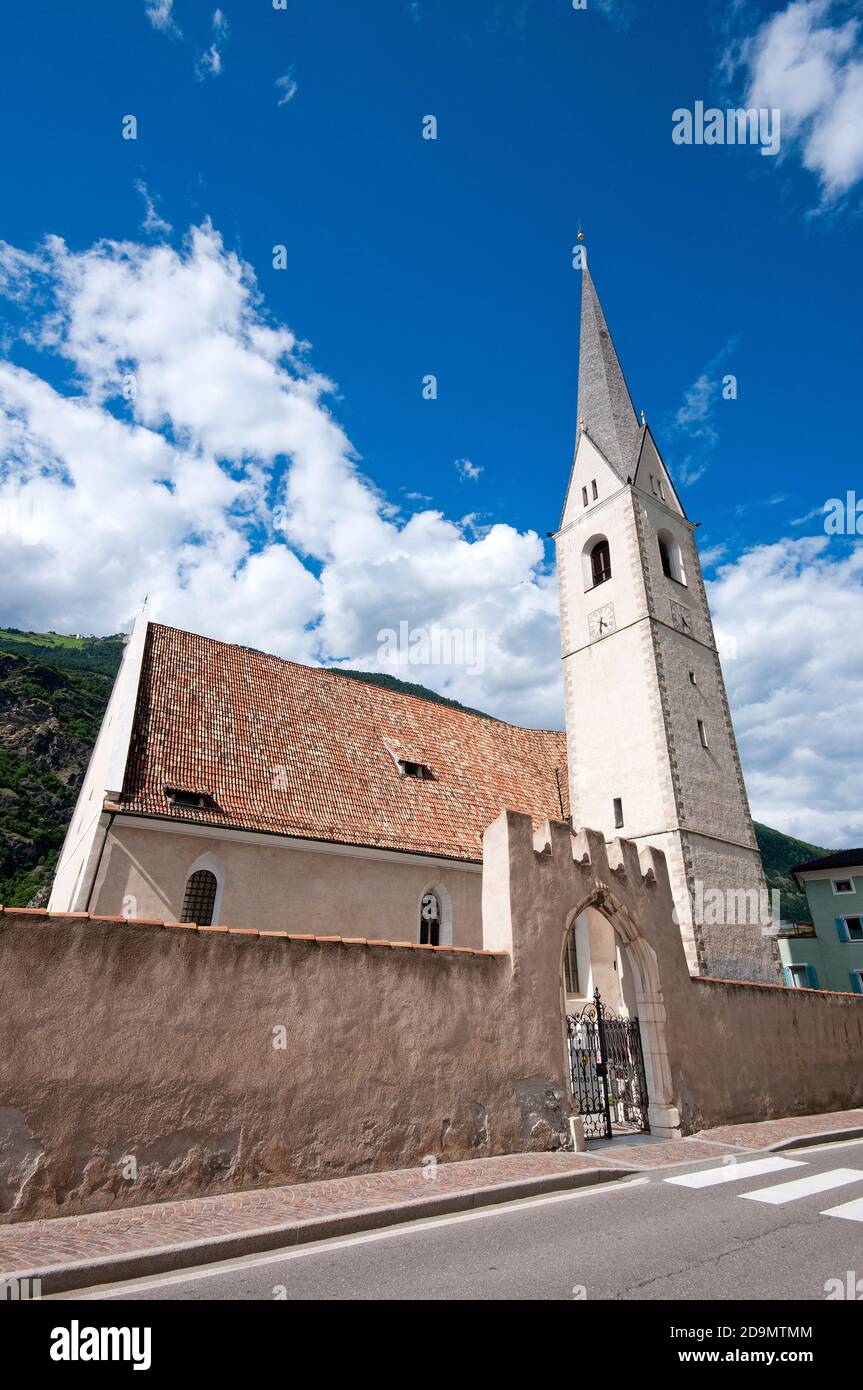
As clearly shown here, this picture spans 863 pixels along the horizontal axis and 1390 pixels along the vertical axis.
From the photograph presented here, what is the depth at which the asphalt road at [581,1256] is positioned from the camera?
4879mm

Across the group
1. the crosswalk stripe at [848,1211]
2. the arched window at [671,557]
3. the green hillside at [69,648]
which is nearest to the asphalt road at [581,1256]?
the crosswalk stripe at [848,1211]

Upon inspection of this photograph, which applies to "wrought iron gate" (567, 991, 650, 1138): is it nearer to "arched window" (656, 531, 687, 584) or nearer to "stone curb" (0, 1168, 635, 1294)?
"stone curb" (0, 1168, 635, 1294)

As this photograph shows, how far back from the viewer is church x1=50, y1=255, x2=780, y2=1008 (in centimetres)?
1541

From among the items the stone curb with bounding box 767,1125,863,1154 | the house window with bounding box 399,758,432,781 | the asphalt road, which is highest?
the house window with bounding box 399,758,432,781

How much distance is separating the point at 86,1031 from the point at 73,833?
13836 mm

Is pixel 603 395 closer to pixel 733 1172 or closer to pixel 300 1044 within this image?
pixel 733 1172

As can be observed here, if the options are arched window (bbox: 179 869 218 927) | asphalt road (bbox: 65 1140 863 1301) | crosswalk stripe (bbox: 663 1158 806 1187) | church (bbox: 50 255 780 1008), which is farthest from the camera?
church (bbox: 50 255 780 1008)

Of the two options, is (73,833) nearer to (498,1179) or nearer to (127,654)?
(127,654)

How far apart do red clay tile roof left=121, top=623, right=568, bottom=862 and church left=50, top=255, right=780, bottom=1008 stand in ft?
0.22

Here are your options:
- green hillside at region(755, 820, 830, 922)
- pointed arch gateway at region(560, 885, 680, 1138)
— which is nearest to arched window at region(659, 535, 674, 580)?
pointed arch gateway at region(560, 885, 680, 1138)

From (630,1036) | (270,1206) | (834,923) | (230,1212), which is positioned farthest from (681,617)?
(230,1212)

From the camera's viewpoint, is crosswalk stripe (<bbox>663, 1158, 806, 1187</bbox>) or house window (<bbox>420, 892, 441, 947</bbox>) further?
house window (<bbox>420, 892, 441, 947</bbox>)

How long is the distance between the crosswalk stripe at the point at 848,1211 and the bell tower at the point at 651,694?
11249 mm

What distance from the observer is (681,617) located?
2491cm
